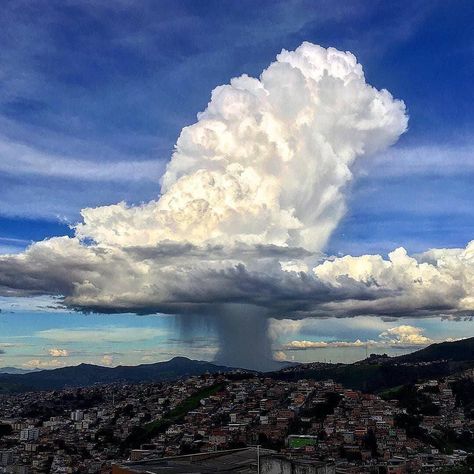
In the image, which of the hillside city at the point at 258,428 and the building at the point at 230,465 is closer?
the building at the point at 230,465

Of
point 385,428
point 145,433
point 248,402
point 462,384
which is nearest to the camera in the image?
point 385,428

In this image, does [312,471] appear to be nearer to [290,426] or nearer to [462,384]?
[290,426]

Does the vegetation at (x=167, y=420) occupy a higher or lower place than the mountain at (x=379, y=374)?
lower

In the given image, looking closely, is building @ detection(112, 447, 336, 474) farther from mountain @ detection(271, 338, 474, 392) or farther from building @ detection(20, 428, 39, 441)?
mountain @ detection(271, 338, 474, 392)

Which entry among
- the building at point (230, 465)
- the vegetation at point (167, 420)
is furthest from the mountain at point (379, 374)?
the building at point (230, 465)

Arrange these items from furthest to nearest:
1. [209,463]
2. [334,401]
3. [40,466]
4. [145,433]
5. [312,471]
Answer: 1. [334,401]
2. [145,433]
3. [40,466]
4. [209,463]
5. [312,471]

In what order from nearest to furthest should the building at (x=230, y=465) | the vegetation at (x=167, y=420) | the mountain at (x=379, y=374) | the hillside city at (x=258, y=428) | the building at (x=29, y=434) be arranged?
the building at (x=230, y=465) → the hillside city at (x=258, y=428) → the vegetation at (x=167, y=420) → the building at (x=29, y=434) → the mountain at (x=379, y=374)

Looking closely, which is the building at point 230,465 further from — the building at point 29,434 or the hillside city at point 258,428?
the building at point 29,434

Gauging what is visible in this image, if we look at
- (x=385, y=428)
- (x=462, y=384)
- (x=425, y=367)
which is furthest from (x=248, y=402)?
(x=425, y=367)

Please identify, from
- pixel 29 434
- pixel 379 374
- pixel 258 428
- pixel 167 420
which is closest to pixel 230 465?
pixel 258 428
